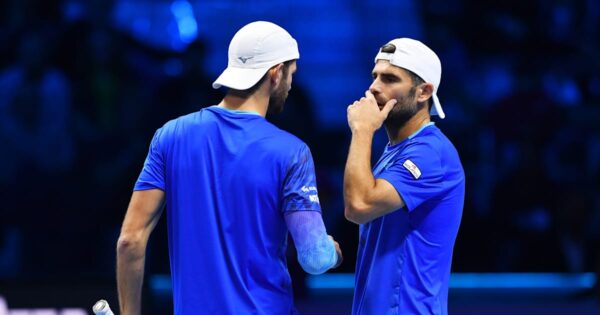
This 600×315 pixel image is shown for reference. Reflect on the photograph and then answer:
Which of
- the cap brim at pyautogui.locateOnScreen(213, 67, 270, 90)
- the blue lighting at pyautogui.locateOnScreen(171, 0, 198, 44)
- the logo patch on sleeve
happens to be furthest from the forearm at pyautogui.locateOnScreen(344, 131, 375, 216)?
the blue lighting at pyautogui.locateOnScreen(171, 0, 198, 44)

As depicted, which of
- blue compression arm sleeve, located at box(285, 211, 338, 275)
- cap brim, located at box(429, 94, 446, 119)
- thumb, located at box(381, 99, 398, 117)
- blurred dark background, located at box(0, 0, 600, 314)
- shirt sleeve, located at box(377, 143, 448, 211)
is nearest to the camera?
blue compression arm sleeve, located at box(285, 211, 338, 275)

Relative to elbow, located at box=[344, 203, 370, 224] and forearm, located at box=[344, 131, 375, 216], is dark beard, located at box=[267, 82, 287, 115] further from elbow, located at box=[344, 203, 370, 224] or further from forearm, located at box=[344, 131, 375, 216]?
elbow, located at box=[344, 203, 370, 224]

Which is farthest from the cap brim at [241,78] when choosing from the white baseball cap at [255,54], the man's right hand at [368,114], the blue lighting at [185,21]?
the blue lighting at [185,21]

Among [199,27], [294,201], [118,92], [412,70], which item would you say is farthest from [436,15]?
[294,201]

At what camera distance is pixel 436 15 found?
7.88 metres

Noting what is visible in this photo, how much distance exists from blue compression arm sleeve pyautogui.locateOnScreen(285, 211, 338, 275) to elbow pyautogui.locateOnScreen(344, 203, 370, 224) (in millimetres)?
144

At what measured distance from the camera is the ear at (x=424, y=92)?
3566 mm

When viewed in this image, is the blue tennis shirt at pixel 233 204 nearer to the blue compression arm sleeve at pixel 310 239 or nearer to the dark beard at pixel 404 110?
the blue compression arm sleeve at pixel 310 239

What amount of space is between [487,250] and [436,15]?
1.78 metres

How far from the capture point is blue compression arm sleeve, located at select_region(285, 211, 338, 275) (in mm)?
3139

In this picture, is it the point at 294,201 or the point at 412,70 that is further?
the point at 412,70

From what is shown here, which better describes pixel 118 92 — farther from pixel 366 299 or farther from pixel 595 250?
pixel 366 299

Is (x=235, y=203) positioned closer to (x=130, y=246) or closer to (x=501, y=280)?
(x=130, y=246)

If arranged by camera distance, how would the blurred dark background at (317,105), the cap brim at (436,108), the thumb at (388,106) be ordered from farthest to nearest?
the blurred dark background at (317,105) < the cap brim at (436,108) < the thumb at (388,106)
